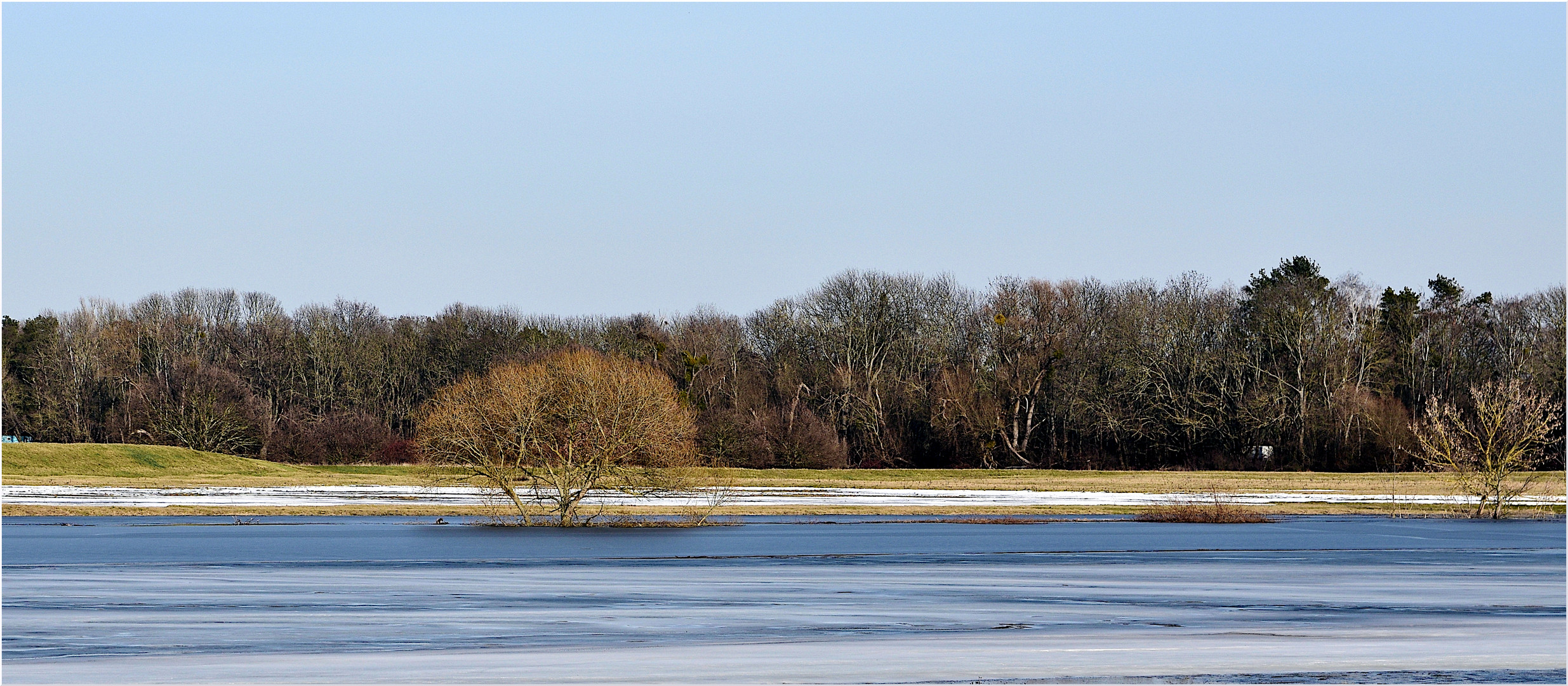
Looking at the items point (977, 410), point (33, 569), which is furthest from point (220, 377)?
point (33, 569)

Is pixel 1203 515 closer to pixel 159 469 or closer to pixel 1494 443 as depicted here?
pixel 1494 443

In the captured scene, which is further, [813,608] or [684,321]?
[684,321]

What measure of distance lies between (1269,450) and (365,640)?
76622 mm

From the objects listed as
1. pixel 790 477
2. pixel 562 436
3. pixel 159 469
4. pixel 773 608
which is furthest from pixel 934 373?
pixel 773 608

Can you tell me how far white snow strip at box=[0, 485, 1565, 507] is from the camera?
2112 inches

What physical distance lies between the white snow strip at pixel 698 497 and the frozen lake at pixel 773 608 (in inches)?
610

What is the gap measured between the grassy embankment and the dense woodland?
642cm

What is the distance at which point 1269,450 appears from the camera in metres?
87.8

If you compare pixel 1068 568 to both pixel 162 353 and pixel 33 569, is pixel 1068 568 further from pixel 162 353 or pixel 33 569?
pixel 162 353

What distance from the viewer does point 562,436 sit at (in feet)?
135

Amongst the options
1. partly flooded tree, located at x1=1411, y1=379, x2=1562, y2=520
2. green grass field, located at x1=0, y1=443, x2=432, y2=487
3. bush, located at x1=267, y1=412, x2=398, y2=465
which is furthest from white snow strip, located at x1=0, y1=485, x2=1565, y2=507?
bush, located at x1=267, y1=412, x2=398, y2=465

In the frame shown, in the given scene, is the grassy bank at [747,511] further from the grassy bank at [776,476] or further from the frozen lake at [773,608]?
the grassy bank at [776,476]

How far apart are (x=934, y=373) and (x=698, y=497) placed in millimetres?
41908

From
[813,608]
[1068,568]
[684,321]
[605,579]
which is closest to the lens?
[813,608]
